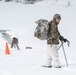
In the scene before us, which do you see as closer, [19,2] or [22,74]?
[22,74]

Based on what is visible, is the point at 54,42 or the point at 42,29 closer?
the point at 42,29

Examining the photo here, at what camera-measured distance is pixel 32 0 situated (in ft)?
289

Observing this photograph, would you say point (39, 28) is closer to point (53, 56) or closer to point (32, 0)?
point (53, 56)

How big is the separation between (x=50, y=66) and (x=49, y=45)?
2.21ft

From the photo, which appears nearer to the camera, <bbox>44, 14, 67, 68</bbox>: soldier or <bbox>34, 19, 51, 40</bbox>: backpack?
<bbox>34, 19, 51, 40</bbox>: backpack

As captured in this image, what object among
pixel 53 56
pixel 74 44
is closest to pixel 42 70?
pixel 53 56

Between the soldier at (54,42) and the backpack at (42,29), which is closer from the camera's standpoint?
the backpack at (42,29)

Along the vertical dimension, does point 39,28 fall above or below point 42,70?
→ above

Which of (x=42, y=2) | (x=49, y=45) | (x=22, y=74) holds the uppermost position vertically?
(x=42, y=2)

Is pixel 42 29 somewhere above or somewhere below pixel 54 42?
above

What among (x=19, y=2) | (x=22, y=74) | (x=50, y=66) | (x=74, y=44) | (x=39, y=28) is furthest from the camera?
(x=19, y=2)

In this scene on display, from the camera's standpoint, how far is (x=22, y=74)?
9.67 metres

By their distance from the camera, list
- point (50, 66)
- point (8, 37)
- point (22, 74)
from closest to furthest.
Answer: point (22, 74)
point (50, 66)
point (8, 37)

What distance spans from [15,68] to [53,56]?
44.3 inches
